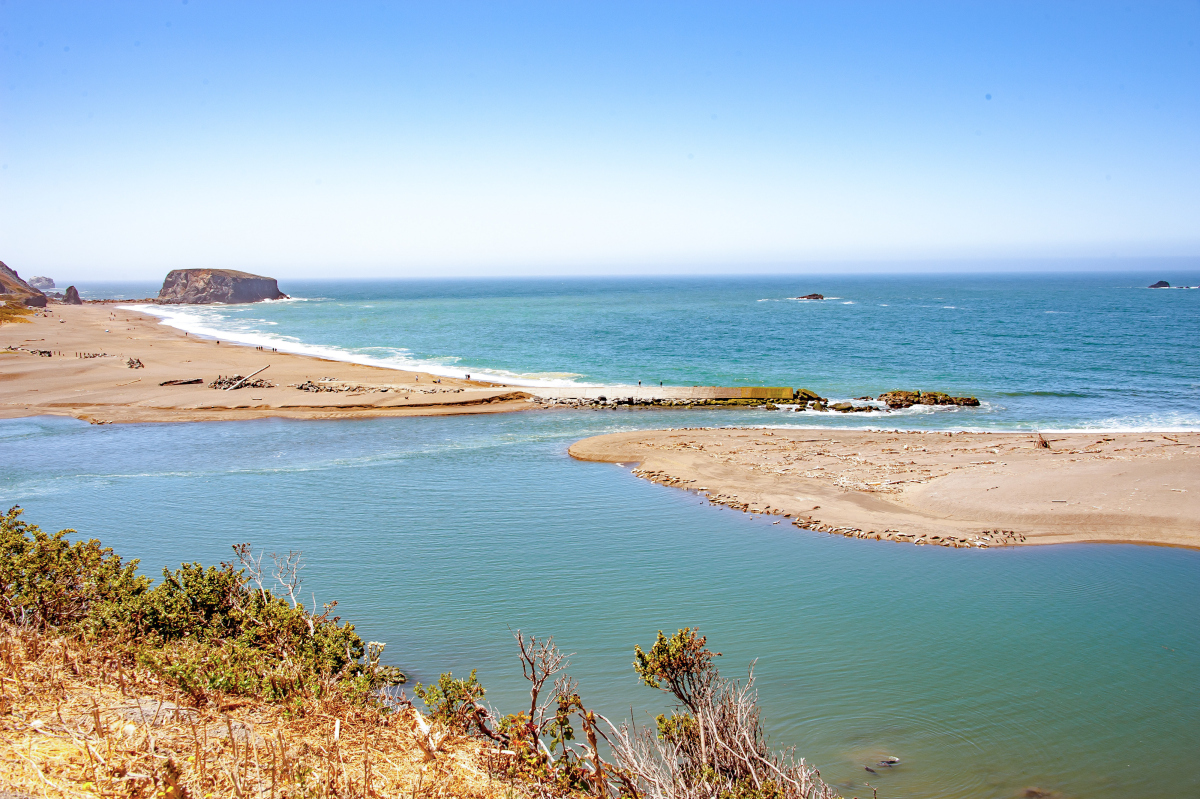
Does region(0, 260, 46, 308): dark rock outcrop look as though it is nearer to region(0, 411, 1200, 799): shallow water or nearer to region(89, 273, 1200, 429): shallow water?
region(89, 273, 1200, 429): shallow water

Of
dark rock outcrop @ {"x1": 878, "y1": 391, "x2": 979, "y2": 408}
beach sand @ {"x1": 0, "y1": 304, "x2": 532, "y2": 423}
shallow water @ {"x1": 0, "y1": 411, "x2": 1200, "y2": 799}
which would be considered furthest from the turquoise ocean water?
beach sand @ {"x1": 0, "y1": 304, "x2": 532, "y2": 423}

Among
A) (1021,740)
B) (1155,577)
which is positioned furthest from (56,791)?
(1155,577)

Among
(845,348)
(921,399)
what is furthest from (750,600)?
(845,348)

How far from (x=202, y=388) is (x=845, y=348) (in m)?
49.8

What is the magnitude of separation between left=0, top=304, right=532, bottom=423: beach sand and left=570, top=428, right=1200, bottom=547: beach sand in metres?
13.1

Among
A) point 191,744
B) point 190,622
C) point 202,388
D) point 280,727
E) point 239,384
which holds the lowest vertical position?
point 190,622

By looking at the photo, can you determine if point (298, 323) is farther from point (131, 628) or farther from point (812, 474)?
point (131, 628)

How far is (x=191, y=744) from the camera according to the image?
6773 mm

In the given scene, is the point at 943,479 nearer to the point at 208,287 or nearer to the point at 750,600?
the point at 750,600

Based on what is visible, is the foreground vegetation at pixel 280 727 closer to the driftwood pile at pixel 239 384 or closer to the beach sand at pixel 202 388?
the beach sand at pixel 202 388

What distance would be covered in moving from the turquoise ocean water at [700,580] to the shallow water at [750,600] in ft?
0.21

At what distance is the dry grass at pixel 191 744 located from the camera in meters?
6.00

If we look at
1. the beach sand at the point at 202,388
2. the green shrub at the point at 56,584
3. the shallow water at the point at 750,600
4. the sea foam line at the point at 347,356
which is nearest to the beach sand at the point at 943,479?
the shallow water at the point at 750,600

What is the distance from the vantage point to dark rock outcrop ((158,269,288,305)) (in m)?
139
